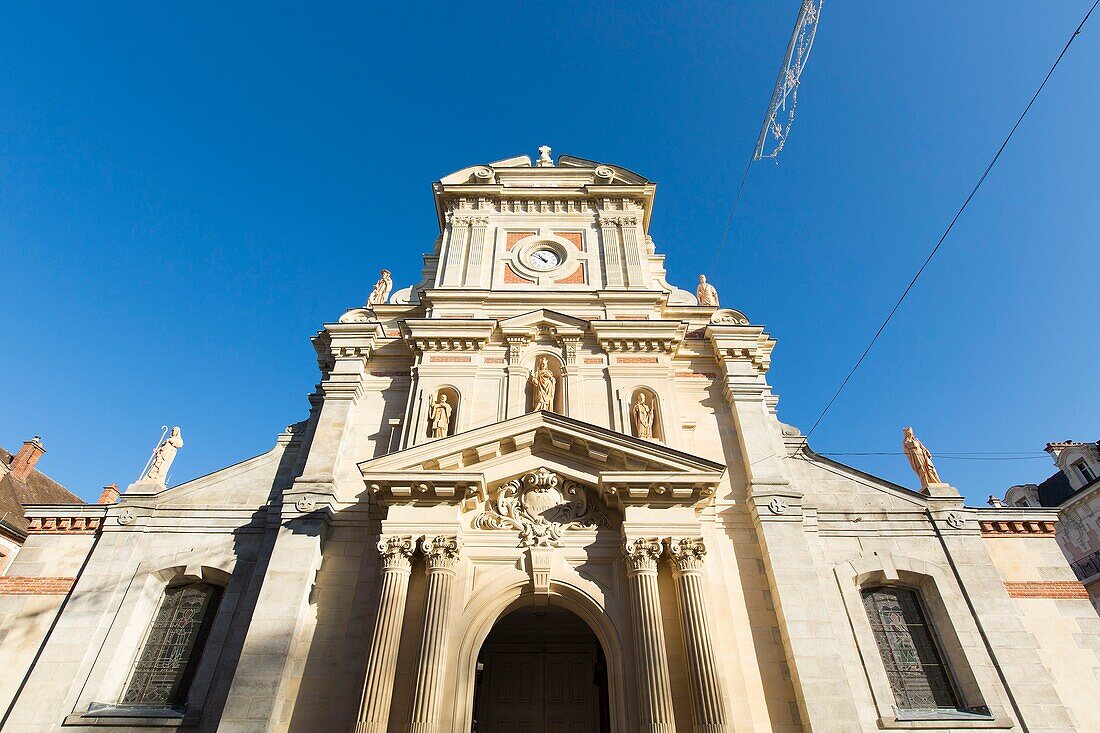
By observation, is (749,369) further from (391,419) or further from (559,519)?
(391,419)

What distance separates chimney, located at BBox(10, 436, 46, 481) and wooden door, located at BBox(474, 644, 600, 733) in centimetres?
2100

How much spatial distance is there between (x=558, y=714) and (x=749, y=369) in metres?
9.38

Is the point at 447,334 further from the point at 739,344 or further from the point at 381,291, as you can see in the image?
the point at 739,344

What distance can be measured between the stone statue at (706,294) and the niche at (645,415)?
404cm

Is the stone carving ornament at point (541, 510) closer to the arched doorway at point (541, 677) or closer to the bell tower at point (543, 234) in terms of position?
Result: the arched doorway at point (541, 677)

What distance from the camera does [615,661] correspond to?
35.7ft

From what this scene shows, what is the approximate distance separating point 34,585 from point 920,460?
20.3 metres

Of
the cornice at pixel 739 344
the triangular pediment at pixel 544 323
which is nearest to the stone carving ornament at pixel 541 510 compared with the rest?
the triangular pediment at pixel 544 323

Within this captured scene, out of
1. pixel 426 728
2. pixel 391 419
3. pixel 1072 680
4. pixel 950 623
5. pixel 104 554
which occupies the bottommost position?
pixel 426 728

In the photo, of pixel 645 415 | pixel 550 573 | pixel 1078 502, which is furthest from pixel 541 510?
pixel 1078 502

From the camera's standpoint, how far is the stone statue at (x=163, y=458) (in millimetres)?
14539

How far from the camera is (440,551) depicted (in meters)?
11.6

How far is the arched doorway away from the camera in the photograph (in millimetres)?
13242

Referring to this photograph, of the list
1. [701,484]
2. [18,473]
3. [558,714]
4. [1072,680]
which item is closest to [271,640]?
[558,714]
